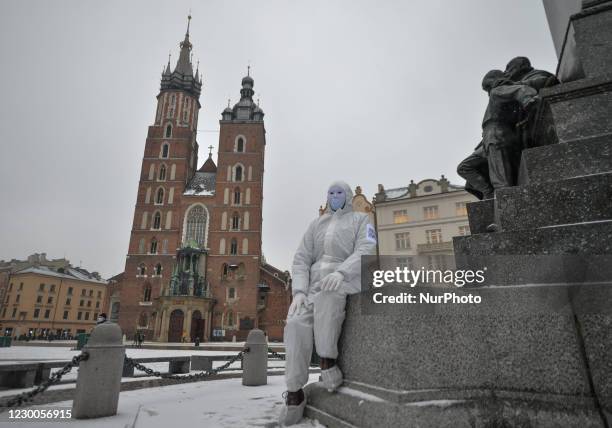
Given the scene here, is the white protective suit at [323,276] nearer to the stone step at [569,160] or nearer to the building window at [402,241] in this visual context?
the stone step at [569,160]

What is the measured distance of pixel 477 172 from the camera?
3.39 meters

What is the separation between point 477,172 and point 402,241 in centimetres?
2718

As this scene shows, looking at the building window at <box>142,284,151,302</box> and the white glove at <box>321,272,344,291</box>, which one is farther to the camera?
the building window at <box>142,284,151,302</box>

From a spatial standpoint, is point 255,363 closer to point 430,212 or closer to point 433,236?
point 433,236

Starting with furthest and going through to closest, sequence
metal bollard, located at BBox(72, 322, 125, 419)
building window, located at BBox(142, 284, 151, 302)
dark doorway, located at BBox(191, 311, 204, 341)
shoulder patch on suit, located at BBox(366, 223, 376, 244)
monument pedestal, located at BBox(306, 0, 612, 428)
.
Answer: building window, located at BBox(142, 284, 151, 302)
dark doorway, located at BBox(191, 311, 204, 341)
metal bollard, located at BBox(72, 322, 125, 419)
shoulder patch on suit, located at BBox(366, 223, 376, 244)
monument pedestal, located at BBox(306, 0, 612, 428)

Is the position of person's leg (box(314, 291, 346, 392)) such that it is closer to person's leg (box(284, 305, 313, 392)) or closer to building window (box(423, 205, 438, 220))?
person's leg (box(284, 305, 313, 392))

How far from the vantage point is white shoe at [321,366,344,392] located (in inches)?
97.0

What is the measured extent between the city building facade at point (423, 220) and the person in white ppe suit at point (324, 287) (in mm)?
24713

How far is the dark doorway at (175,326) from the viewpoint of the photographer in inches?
1294

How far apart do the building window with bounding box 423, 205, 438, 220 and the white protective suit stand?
90.6 ft

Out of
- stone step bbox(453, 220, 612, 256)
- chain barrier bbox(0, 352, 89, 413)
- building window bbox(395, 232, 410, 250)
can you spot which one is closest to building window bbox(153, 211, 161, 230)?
building window bbox(395, 232, 410, 250)

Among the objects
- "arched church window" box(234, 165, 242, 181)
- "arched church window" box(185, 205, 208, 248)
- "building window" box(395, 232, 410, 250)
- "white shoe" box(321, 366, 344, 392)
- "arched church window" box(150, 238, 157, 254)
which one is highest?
"arched church window" box(234, 165, 242, 181)

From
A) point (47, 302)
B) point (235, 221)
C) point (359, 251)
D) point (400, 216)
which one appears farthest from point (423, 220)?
point (47, 302)

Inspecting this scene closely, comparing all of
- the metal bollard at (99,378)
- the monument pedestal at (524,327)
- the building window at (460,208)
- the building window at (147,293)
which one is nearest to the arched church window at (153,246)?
the building window at (147,293)
